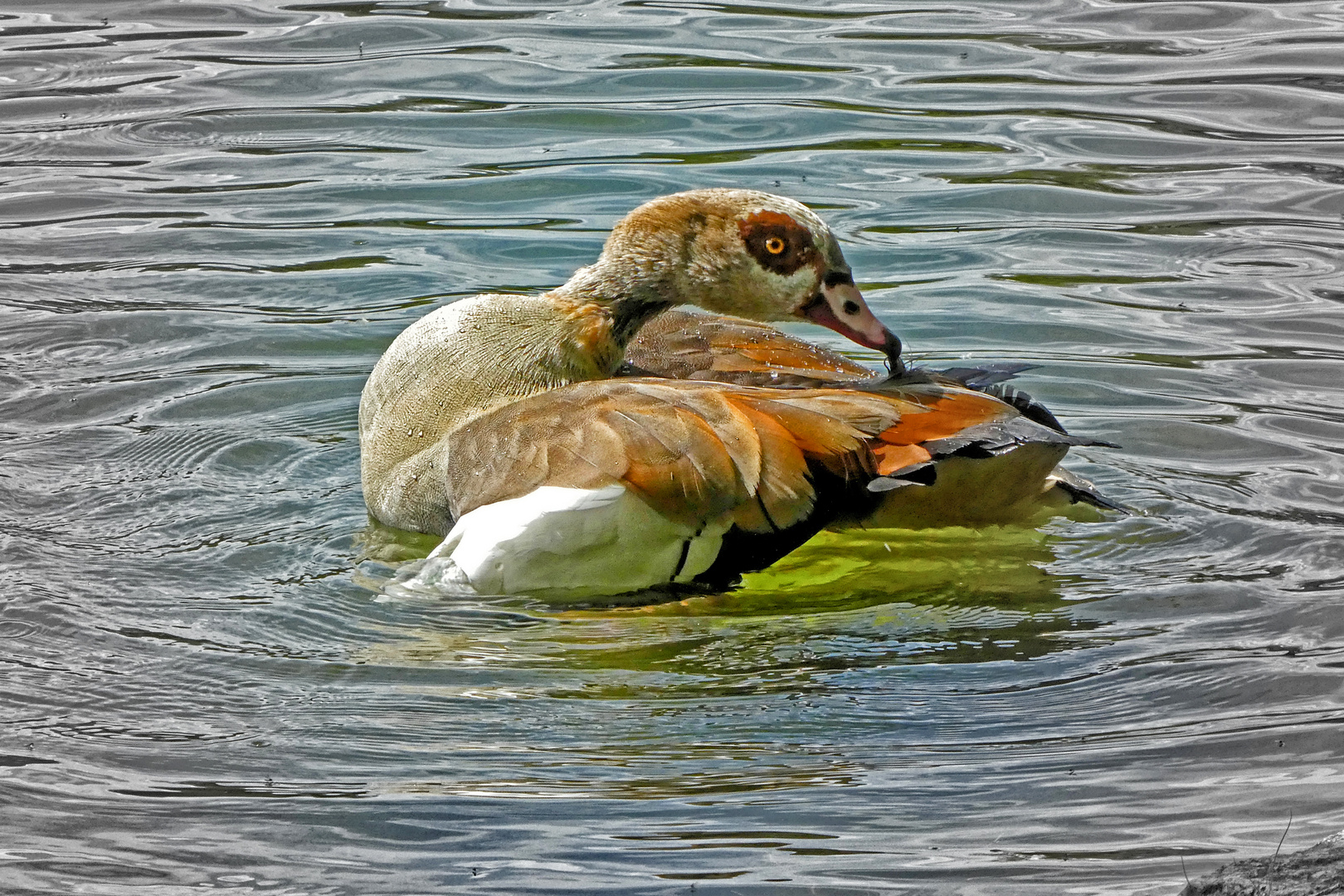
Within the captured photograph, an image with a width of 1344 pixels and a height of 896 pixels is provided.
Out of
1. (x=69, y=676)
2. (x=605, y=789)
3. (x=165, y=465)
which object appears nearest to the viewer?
(x=605, y=789)

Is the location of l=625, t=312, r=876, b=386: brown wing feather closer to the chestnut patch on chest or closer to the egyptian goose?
the egyptian goose

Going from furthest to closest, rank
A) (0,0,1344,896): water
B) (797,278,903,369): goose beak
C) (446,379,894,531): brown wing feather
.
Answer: (797,278,903,369): goose beak → (446,379,894,531): brown wing feather → (0,0,1344,896): water

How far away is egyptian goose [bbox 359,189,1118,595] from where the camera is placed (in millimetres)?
5496

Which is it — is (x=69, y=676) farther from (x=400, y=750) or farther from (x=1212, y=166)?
(x=1212, y=166)

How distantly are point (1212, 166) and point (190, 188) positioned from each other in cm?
632

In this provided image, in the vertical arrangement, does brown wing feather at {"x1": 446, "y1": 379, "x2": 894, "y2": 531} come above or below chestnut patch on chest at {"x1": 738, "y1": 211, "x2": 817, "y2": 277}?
below

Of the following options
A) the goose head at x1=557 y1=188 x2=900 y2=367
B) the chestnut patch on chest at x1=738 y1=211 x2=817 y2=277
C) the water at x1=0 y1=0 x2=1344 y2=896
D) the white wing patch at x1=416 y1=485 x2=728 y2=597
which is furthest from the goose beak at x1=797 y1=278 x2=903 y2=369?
the white wing patch at x1=416 y1=485 x2=728 y2=597

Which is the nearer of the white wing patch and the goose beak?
the white wing patch

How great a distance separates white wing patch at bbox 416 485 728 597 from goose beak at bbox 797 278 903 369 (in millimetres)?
1119

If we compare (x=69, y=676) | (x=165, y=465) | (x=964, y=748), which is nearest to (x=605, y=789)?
(x=964, y=748)

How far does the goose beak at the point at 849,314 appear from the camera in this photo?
246 inches

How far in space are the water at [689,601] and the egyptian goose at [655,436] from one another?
228 mm

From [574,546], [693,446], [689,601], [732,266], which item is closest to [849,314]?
[732,266]

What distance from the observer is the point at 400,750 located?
4648 millimetres
